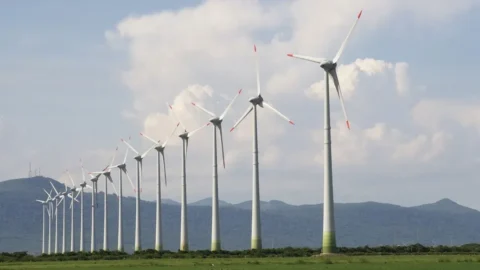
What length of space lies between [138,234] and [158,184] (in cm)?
1700

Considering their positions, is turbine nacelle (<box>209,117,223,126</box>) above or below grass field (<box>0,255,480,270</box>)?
above

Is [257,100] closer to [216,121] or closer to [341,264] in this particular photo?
[216,121]

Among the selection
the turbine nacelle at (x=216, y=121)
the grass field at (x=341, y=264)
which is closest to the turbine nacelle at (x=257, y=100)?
the turbine nacelle at (x=216, y=121)

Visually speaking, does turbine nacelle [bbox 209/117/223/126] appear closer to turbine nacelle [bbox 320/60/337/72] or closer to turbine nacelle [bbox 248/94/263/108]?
turbine nacelle [bbox 248/94/263/108]

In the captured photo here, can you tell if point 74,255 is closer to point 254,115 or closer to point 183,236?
point 183,236

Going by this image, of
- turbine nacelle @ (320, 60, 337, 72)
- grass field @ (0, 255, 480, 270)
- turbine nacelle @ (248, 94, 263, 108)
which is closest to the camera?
grass field @ (0, 255, 480, 270)

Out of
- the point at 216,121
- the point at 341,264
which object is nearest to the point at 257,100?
the point at 216,121

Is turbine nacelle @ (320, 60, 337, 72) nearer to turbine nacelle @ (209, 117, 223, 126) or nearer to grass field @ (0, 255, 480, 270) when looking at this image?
grass field @ (0, 255, 480, 270)

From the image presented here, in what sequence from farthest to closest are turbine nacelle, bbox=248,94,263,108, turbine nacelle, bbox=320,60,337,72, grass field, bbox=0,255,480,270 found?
turbine nacelle, bbox=248,94,263,108, turbine nacelle, bbox=320,60,337,72, grass field, bbox=0,255,480,270

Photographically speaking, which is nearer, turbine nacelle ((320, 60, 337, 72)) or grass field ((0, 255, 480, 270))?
grass field ((0, 255, 480, 270))

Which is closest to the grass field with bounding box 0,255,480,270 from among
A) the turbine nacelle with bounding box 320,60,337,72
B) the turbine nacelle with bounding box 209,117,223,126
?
the turbine nacelle with bounding box 320,60,337,72

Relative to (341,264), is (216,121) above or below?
above

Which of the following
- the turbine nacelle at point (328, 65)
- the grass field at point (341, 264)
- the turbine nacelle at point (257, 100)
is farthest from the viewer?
the turbine nacelle at point (257, 100)

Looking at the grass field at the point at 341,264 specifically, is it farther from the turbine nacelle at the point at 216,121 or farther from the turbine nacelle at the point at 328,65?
the turbine nacelle at the point at 216,121
